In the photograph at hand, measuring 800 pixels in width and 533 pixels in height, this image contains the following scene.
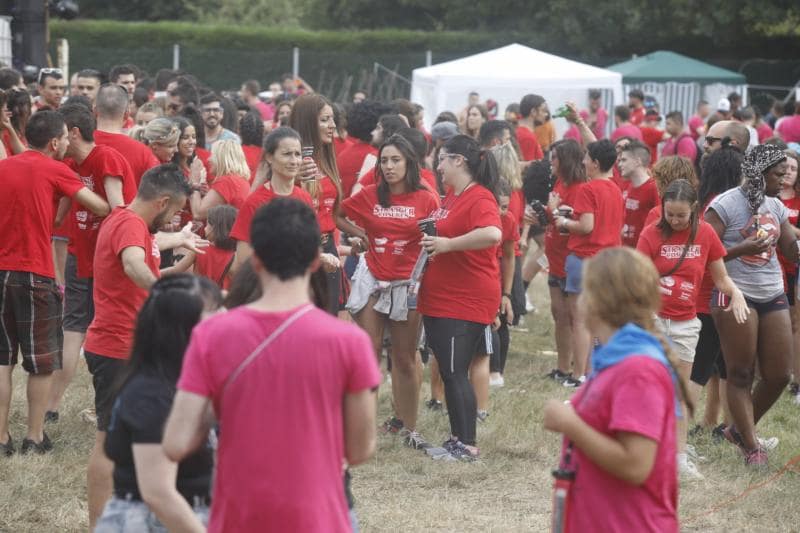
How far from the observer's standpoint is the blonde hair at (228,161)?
7.81 meters

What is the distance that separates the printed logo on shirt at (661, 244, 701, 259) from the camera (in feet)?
21.3

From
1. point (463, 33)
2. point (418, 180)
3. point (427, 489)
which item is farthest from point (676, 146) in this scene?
point (463, 33)

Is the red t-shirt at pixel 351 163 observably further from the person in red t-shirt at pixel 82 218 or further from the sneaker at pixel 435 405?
the person in red t-shirt at pixel 82 218

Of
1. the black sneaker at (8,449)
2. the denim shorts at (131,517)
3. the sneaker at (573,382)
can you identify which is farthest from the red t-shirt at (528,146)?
the denim shorts at (131,517)

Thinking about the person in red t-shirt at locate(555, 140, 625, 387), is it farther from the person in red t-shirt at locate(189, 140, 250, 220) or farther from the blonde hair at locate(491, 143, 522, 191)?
the person in red t-shirt at locate(189, 140, 250, 220)

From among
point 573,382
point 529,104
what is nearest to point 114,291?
point 573,382

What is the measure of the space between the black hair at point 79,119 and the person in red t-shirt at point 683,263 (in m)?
3.38

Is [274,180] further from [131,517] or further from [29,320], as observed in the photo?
[131,517]

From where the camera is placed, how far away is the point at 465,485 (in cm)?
659

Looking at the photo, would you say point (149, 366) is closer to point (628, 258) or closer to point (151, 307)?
point (151, 307)

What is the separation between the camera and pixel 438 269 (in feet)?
22.7

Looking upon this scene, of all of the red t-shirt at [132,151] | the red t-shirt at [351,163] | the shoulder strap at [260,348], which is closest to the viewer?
the shoulder strap at [260,348]

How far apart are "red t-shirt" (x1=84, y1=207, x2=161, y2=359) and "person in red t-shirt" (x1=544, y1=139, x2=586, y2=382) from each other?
4448mm

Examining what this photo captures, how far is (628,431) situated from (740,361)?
3.94m
